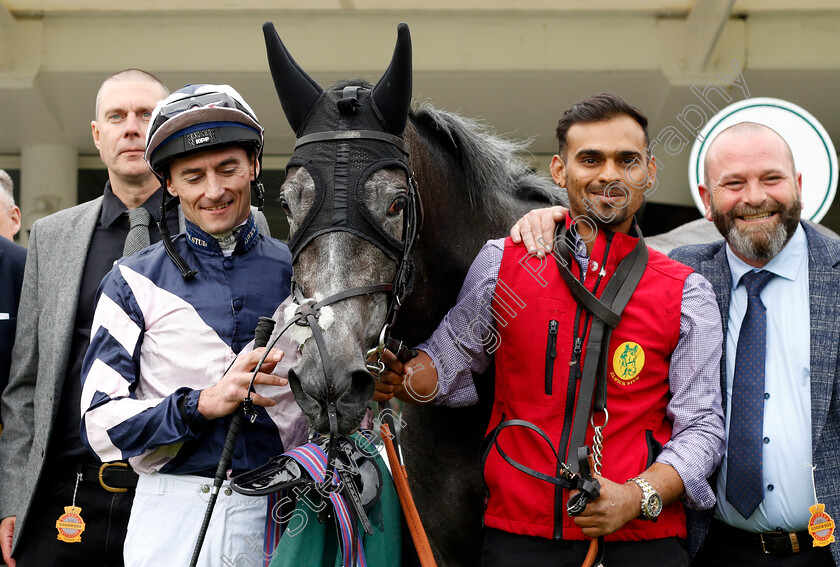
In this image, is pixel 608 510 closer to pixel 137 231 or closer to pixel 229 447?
pixel 229 447

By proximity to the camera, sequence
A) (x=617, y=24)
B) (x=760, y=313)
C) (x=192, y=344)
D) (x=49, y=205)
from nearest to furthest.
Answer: (x=192, y=344) < (x=760, y=313) < (x=617, y=24) < (x=49, y=205)

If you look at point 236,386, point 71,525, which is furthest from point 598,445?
point 71,525

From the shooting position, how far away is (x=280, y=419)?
2.09 m

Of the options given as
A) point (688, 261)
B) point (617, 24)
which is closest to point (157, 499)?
point (688, 261)

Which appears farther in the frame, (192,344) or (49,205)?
(49,205)

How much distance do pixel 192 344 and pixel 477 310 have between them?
752 mm

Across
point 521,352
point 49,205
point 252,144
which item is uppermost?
point 49,205

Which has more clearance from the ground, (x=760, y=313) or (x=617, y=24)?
(x=617, y=24)

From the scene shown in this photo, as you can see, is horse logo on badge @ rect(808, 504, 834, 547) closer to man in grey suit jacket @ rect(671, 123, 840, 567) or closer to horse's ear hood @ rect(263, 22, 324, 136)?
man in grey suit jacket @ rect(671, 123, 840, 567)

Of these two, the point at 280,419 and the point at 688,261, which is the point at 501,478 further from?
the point at 688,261

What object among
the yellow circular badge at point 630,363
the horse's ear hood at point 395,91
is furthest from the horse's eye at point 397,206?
the yellow circular badge at point 630,363

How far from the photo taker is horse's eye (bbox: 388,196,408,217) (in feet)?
6.54

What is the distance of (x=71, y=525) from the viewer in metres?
2.53

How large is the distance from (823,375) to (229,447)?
60.2 inches
